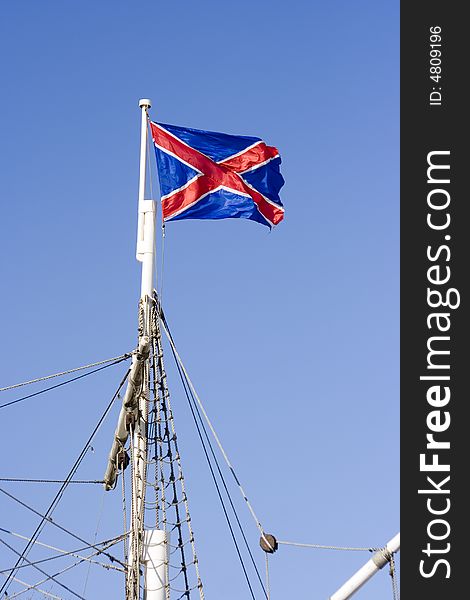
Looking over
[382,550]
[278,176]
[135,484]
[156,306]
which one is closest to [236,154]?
[278,176]

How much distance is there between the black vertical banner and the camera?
84.8 feet

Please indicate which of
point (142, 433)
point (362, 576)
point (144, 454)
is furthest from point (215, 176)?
point (362, 576)

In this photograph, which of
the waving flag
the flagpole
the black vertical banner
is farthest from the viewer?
the waving flag

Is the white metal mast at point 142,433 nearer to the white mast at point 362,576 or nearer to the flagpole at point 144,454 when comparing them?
the flagpole at point 144,454

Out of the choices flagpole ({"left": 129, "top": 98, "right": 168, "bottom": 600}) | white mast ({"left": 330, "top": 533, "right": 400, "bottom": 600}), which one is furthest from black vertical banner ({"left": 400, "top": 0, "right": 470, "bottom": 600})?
flagpole ({"left": 129, "top": 98, "right": 168, "bottom": 600})

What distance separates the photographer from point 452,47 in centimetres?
2855

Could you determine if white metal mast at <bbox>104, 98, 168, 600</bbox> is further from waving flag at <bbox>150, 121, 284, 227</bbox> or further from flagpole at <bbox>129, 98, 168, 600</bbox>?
waving flag at <bbox>150, 121, 284, 227</bbox>

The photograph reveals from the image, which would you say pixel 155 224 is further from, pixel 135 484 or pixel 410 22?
pixel 410 22

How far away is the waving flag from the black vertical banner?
10834 mm

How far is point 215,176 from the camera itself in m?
39.0

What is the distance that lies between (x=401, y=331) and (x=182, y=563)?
12068mm

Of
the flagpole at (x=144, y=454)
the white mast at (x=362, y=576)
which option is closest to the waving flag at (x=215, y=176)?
the flagpole at (x=144, y=454)

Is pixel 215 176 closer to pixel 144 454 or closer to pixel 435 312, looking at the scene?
pixel 144 454

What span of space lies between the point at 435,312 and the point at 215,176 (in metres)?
13.5
